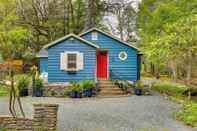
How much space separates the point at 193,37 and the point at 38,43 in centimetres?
2114

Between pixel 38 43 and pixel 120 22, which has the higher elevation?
pixel 120 22

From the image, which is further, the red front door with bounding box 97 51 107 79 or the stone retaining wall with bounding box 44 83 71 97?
the red front door with bounding box 97 51 107 79

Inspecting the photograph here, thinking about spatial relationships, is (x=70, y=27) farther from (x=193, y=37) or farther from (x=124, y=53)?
(x=193, y=37)

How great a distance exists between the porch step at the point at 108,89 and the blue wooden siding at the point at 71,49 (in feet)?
2.62

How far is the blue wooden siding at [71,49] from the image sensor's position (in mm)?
23781

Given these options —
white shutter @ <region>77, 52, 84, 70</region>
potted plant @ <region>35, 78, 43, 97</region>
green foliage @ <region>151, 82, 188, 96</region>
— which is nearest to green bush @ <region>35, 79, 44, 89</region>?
potted plant @ <region>35, 78, 43, 97</region>

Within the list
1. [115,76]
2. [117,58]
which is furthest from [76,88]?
[117,58]

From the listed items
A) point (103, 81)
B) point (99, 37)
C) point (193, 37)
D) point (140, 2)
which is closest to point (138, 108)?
point (193, 37)

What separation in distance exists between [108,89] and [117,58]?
3.22 m

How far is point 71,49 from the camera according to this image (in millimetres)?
23828

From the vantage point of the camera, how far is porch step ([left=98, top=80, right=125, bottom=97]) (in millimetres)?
22031

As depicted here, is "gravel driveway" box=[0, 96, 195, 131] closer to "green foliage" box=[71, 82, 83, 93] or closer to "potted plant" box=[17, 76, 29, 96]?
"green foliage" box=[71, 82, 83, 93]

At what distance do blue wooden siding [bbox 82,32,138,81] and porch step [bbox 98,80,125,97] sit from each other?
1.55 meters

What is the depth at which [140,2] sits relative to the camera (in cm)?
4088
